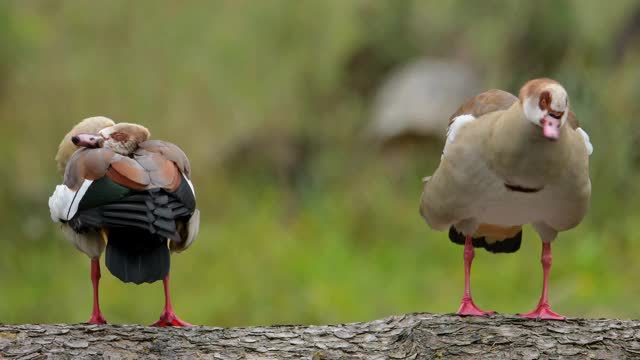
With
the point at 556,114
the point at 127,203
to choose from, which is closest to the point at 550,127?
the point at 556,114

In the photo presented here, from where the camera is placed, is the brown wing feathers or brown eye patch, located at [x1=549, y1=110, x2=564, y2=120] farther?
the brown wing feathers

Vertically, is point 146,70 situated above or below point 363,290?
above

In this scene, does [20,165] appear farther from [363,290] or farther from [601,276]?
[601,276]

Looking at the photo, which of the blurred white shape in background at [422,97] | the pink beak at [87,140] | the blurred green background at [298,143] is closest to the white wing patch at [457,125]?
the pink beak at [87,140]

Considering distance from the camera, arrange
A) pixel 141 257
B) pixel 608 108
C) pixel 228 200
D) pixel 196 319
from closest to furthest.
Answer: pixel 141 257 < pixel 196 319 < pixel 608 108 < pixel 228 200

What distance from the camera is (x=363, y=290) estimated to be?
8.81 metres

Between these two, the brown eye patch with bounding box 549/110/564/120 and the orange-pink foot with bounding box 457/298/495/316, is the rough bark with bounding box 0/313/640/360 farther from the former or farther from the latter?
the brown eye patch with bounding box 549/110/564/120

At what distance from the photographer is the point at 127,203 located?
4258 mm

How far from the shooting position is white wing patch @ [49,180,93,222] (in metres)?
4.43

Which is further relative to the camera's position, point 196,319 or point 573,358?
point 196,319

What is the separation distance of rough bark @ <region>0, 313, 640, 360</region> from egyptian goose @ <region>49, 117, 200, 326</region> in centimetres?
27

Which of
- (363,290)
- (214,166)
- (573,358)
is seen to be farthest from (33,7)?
(573,358)

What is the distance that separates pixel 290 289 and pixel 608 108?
3064mm

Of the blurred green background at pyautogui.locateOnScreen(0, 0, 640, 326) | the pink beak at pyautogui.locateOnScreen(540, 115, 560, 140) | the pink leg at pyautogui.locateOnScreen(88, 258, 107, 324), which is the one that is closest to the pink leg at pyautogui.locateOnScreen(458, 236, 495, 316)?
the pink beak at pyautogui.locateOnScreen(540, 115, 560, 140)
